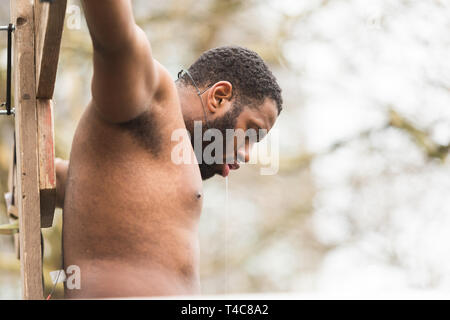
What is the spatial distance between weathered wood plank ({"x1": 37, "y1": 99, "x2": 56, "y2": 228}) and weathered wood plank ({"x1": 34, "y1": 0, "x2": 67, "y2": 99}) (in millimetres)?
32

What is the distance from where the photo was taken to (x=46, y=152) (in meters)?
1.78

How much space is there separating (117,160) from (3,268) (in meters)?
3.90

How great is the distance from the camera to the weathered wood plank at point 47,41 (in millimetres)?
1541

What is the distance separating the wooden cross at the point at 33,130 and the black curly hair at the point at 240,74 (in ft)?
1.09

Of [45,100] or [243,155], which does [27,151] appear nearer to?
[45,100]

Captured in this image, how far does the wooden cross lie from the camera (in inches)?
66.4

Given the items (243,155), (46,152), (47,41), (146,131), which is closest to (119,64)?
(146,131)

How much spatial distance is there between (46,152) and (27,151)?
42 mm

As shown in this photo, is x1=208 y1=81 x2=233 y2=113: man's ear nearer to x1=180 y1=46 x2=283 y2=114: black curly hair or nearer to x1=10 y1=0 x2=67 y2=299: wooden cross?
x1=180 y1=46 x2=283 y2=114: black curly hair

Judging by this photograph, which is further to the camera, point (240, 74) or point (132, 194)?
point (240, 74)

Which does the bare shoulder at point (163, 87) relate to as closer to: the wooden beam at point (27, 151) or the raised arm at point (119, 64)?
the raised arm at point (119, 64)
